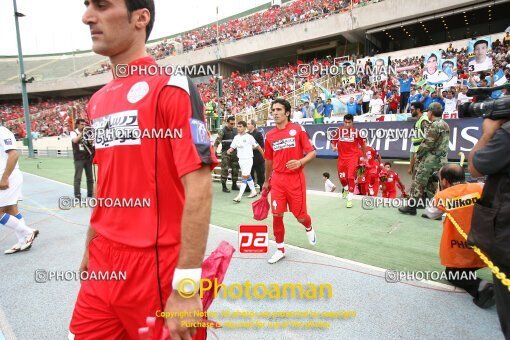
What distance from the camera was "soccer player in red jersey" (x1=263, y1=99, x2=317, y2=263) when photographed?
427 cm

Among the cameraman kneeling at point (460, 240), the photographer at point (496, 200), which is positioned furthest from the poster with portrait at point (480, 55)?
the photographer at point (496, 200)

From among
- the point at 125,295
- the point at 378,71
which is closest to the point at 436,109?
the point at 125,295

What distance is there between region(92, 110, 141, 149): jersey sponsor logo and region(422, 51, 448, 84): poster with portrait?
15.0 metres

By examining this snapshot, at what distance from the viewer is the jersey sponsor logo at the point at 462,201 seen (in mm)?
3130

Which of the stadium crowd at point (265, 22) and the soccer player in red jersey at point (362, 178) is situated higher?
the stadium crowd at point (265, 22)

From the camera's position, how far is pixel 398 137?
8930mm

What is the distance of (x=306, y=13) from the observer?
95.7ft

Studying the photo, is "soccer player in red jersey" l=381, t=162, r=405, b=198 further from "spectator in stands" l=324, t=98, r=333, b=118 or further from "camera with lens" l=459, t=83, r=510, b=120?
"camera with lens" l=459, t=83, r=510, b=120

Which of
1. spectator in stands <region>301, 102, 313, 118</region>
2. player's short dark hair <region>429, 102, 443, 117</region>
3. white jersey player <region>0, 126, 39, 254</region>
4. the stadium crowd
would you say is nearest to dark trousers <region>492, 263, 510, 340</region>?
player's short dark hair <region>429, 102, 443, 117</region>

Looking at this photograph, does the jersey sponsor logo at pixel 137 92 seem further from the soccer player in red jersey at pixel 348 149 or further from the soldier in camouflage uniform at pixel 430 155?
the soccer player in red jersey at pixel 348 149

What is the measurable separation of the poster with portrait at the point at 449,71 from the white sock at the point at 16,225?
48.0 feet

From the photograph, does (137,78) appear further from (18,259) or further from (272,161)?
(18,259)

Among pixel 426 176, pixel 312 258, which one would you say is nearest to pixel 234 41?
pixel 426 176

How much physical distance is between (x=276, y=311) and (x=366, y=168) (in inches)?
247
